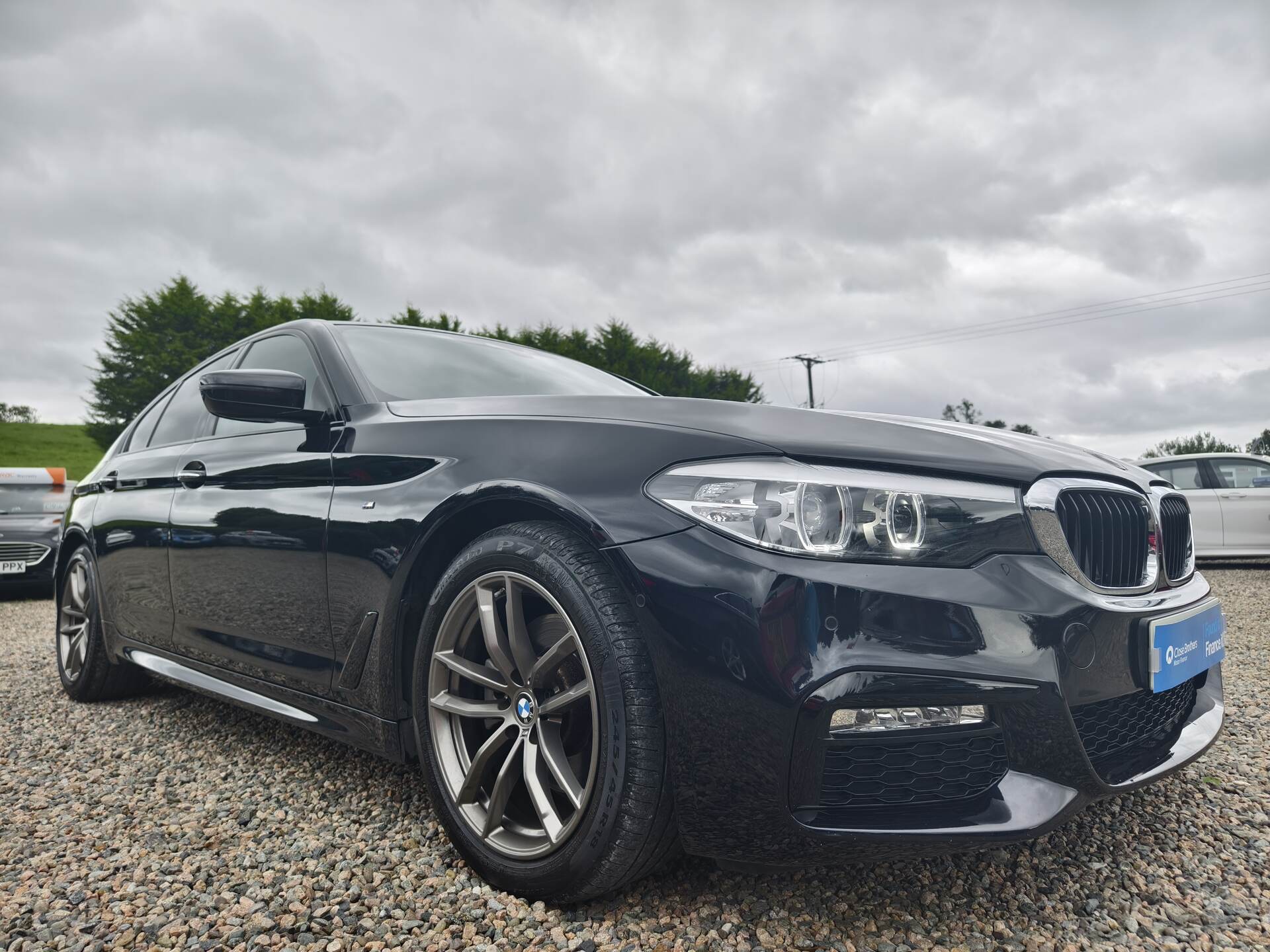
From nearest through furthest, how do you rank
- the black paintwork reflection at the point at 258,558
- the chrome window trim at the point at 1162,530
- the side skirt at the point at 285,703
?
the chrome window trim at the point at 1162,530 < the side skirt at the point at 285,703 < the black paintwork reflection at the point at 258,558

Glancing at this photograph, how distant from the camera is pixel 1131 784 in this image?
1.68m

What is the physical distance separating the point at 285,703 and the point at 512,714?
3.35 ft

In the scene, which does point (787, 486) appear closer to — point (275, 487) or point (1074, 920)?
point (1074, 920)

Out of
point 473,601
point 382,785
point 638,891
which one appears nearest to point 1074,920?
point 638,891

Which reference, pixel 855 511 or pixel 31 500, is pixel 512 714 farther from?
pixel 31 500

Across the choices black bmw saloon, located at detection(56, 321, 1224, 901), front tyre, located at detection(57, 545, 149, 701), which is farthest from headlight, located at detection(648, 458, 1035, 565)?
front tyre, located at detection(57, 545, 149, 701)

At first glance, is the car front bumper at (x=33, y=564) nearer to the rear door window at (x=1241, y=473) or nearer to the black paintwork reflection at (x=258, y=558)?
the black paintwork reflection at (x=258, y=558)

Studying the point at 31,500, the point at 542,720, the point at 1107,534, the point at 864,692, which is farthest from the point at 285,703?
the point at 31,500

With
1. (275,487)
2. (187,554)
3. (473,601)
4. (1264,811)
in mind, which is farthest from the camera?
(187,554)

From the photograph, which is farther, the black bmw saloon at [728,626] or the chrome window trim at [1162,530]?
the chrome window trim at [1162,530]

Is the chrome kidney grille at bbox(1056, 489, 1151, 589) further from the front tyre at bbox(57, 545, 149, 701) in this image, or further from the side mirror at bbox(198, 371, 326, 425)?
the front tyre at bbox(57, 545, 149, 701)

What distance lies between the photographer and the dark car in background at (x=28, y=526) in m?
9.01

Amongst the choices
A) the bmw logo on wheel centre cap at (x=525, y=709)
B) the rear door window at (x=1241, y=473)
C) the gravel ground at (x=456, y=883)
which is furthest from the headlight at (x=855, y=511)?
the rear door window at (x=1241, y=473)

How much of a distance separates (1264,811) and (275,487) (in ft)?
9.67
